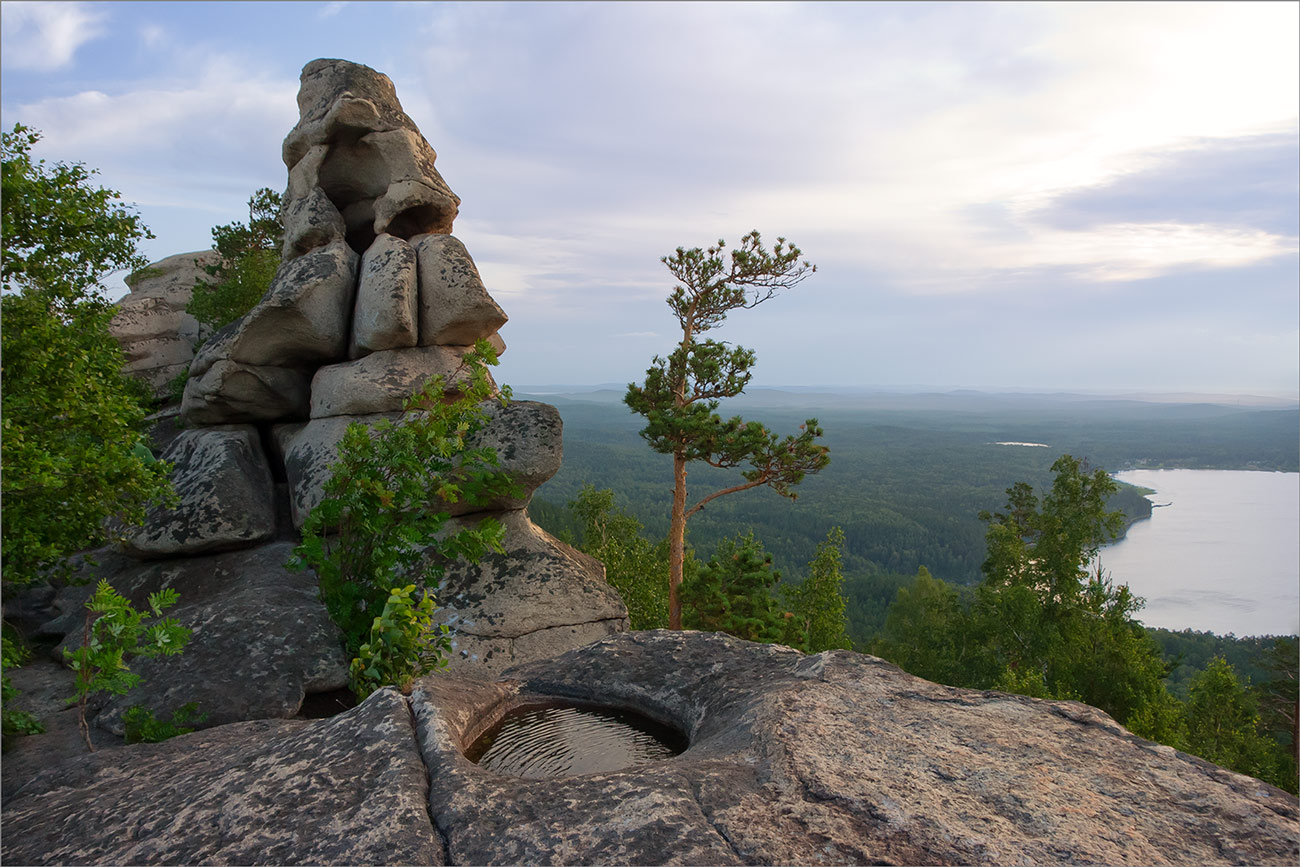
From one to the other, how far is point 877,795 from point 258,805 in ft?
11.5

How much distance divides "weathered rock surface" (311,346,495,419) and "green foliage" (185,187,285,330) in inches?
254

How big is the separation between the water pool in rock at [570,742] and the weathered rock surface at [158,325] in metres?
22.2

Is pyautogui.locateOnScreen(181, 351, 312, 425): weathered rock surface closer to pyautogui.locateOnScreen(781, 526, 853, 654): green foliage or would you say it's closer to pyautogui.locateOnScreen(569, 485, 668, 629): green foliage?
pyautogui.locateOnScreen(569, 485, 668, 629): green foliage

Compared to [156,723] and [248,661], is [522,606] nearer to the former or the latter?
[248,661]

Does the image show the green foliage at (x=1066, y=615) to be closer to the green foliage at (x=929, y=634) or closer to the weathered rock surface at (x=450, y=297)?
the green foliage at (x=929, y=634)

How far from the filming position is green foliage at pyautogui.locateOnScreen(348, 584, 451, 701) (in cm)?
663

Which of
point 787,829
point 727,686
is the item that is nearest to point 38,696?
point 727,686

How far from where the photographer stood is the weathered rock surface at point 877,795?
11.3 ft

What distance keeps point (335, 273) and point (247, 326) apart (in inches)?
88.3

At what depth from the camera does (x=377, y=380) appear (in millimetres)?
14969

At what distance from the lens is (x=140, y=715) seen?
834cm

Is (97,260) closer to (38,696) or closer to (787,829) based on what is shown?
(38,696)

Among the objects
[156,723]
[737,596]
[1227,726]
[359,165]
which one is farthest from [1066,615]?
[156,723]

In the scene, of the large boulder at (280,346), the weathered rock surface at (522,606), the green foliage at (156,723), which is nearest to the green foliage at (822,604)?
the weathered rock surface at (522,606)
